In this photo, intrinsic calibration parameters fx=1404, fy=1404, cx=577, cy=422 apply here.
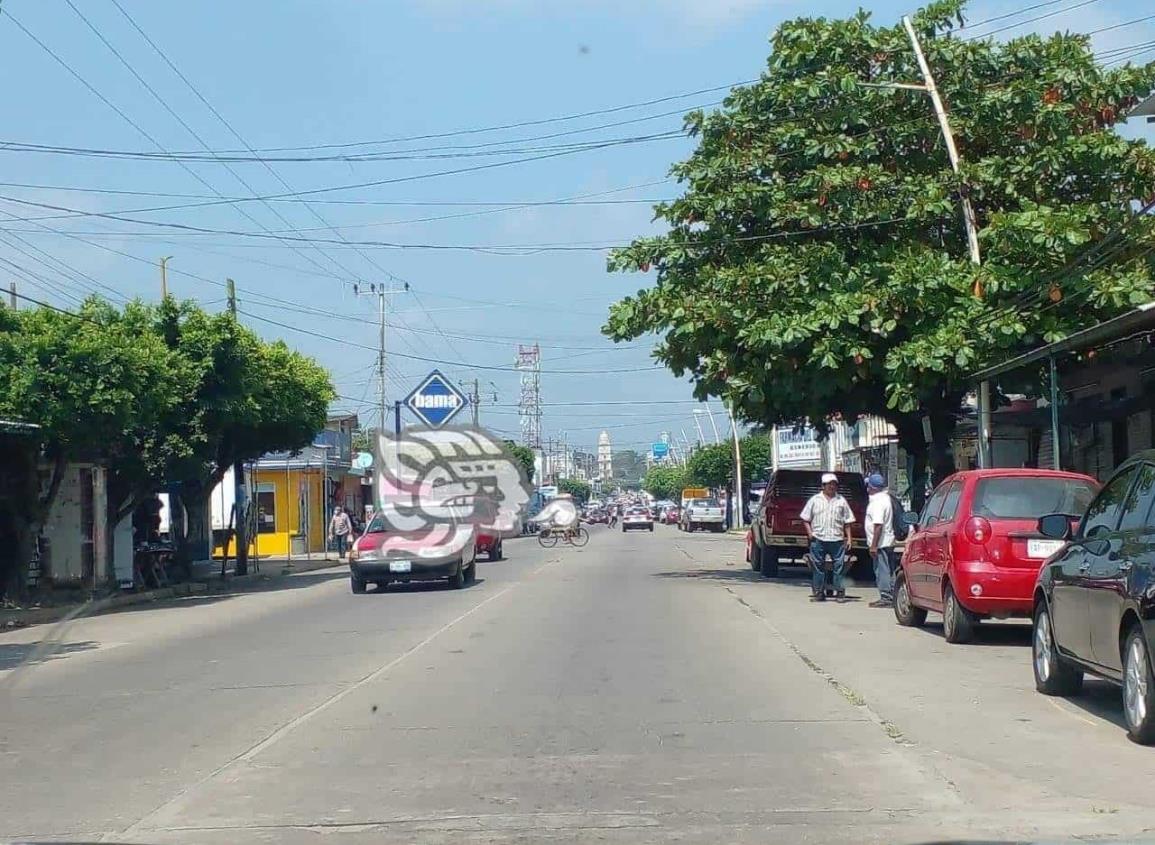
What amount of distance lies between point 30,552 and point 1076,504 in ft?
62.2

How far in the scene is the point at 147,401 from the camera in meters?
24.6

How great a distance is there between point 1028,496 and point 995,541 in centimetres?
65

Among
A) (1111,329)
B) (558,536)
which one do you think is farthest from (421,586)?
(558,536)

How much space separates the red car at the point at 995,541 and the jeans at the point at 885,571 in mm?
4566

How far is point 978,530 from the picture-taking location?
46.2ft

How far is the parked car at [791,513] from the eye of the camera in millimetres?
27609

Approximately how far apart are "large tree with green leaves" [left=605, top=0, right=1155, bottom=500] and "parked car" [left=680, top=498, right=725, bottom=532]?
48100 millimetres

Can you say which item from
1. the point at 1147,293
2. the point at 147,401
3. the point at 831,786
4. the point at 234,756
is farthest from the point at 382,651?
the point at 1147,293

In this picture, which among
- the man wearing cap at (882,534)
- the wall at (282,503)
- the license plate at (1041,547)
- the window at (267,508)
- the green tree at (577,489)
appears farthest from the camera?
the green tree at (577,489)

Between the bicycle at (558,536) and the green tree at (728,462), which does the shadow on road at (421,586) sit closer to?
the bicycle at (558,536)

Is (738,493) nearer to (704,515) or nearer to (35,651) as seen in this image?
(704,515)

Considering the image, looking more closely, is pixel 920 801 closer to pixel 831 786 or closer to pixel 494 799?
pixel 831 786

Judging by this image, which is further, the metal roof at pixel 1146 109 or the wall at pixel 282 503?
the wall at pixel 282 503

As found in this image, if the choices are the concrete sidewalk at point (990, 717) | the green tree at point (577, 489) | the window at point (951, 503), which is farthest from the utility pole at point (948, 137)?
the green tree at point (577, 489)
